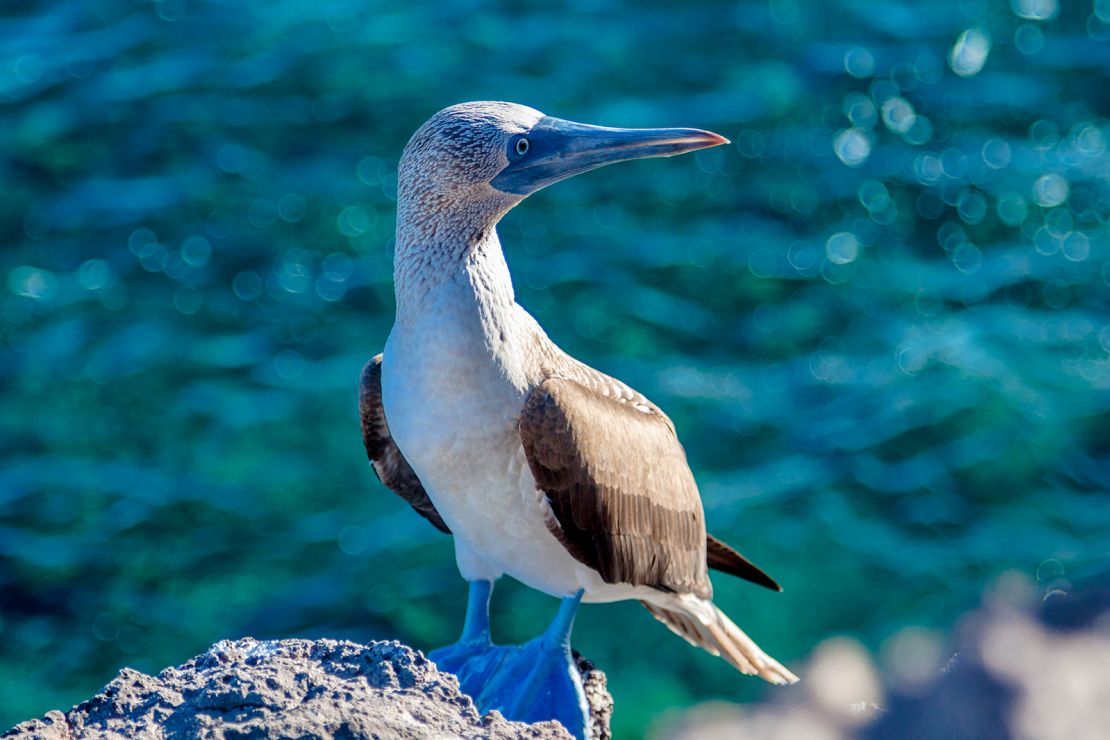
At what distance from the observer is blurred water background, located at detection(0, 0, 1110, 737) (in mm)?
10062

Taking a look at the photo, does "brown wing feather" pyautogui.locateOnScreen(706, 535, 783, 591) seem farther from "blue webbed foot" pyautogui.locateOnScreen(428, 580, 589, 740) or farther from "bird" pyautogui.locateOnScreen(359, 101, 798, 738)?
"blue webbed foot" pyautogui.locateOnScreen(428, 580, 589, 740)

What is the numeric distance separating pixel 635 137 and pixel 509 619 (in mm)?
5089

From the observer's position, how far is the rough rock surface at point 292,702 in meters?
3.90

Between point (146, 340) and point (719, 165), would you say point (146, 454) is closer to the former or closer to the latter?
point (146, 340)

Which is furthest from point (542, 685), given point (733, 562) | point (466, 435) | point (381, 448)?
point (733, 562)

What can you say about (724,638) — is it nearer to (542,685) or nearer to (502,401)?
(542,685)

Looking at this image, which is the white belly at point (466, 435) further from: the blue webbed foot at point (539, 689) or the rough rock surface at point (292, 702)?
the rough rock surface at point (292, 702)

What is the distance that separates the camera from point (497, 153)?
5.49 meters

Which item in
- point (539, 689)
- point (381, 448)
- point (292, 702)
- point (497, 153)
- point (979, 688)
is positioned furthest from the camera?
point (381, 448)

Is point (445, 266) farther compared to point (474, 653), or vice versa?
point (474, 653)

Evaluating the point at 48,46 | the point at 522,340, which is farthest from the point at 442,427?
the point at 48,46

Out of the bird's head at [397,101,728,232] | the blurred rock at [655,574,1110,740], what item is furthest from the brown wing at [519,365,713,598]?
the blurred rock at [655,574,1110,740]

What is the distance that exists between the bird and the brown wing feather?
2.23 ft

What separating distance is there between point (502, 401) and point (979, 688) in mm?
3444
